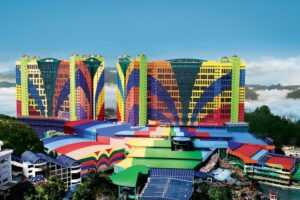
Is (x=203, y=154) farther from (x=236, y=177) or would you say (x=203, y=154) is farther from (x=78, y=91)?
(x=78, y=91)

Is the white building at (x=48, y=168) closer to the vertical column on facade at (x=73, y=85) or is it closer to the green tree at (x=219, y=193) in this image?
the green tree at (x=219, y=193)

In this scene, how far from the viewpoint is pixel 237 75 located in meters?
46.7

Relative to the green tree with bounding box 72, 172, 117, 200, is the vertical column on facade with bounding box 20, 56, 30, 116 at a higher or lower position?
higher

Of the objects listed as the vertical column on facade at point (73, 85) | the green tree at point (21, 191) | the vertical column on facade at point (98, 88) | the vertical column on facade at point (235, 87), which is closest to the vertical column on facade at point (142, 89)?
the vertical column on facade at point (98, 88)

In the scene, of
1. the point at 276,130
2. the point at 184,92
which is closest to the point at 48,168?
the point at 184,92

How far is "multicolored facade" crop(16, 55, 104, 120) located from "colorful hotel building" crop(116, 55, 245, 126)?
4.81 metres

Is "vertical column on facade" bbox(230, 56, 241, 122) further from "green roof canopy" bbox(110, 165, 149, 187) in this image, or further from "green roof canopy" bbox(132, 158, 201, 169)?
"green roof canopy" bbox(110, 165, 149, 187)

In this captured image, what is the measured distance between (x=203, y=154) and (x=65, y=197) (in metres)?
15.8

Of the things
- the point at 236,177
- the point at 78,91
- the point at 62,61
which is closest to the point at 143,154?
the point at 236,177

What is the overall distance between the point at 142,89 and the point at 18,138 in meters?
19.7

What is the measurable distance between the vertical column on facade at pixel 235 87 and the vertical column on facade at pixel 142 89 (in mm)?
11162

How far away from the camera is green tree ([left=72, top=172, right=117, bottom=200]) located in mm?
24594

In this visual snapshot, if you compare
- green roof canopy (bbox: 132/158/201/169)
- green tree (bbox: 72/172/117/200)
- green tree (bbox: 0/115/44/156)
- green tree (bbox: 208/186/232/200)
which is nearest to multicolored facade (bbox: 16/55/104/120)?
green tree (bbox: 0/115/44/156)

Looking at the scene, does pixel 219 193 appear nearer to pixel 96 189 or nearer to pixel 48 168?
pixel 96 189
